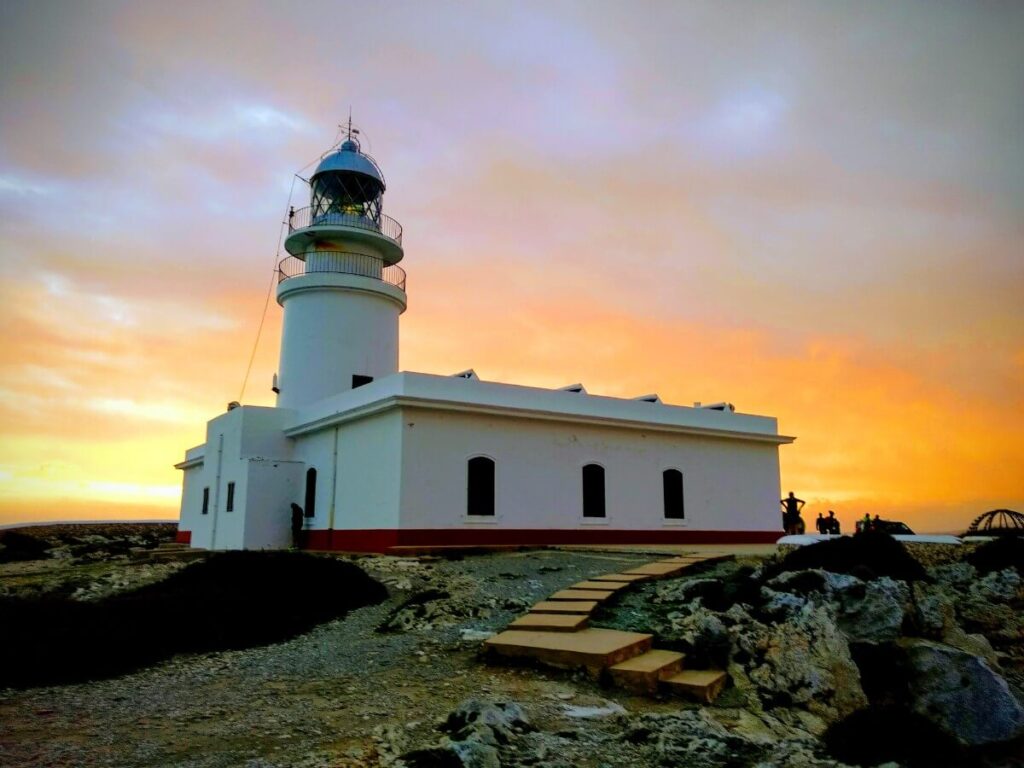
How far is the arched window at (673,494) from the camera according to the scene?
19719mm

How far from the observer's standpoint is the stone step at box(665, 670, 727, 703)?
6.79 m

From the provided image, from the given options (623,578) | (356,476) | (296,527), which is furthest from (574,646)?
(296,527)

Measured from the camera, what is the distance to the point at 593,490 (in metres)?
18.5

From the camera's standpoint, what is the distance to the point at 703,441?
20719 mm

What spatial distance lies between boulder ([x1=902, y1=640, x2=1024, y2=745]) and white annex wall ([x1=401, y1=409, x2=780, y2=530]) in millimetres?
9832

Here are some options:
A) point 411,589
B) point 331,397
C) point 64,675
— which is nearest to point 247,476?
point 331,397

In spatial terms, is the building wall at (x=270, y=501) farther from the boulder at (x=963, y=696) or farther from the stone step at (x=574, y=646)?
the boulder at (x=963, y=696)

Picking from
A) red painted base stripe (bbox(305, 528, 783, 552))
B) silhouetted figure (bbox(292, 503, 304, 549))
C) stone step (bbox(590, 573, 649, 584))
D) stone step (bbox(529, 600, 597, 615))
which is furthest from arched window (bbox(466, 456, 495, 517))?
A: stone step (bbox(529, 600, 597, 615))

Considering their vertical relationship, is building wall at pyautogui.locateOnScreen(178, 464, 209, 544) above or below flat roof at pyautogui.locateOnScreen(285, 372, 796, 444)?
below

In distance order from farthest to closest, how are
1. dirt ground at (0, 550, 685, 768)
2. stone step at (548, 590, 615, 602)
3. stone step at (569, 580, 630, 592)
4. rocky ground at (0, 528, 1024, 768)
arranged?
1. stone step at (569, 580, 630, 592)
2. stone step at (548, 590, 615, 602)
3. rocky ground at (0, 528, 1024, 768)
4. dirt ground at (0, 550, 685, 768)

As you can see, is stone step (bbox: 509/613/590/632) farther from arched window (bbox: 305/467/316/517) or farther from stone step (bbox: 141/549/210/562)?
arched window (bbox: 305/467/316/517)

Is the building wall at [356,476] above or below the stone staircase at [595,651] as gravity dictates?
above

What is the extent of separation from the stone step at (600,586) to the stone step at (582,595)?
0.71 ft

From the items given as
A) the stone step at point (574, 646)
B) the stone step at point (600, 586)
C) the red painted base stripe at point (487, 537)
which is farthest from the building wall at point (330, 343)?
the stone step at point (574, 646)
